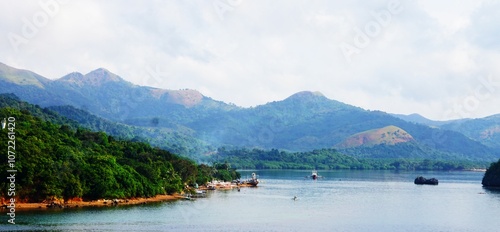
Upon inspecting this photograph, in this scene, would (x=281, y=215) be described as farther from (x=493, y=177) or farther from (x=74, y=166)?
(x=493, y=177)

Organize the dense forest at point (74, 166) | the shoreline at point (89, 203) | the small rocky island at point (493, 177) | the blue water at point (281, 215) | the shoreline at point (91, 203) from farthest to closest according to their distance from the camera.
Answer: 1. the small rocky island at point (493, 177)
2. the dense forest at point (74, 166)
3. the shoreline at point (91, 203)
4. the shoreline at point (89, 203)
5. the blue water at point (281, 215)

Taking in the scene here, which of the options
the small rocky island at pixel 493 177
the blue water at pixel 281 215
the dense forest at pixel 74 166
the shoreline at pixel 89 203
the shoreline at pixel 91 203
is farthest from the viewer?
the small rocky island at pixel 493 177

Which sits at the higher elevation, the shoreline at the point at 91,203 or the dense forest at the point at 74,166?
the dense forest at the point at 74,166

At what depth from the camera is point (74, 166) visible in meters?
79.1

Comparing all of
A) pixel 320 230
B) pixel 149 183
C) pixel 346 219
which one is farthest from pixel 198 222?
pixel 149 183

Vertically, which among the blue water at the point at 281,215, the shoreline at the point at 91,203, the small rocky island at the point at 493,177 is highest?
the small rocky island at the point at 493,177

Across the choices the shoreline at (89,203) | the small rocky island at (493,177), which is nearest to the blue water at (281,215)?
the shoreline at (89,203)

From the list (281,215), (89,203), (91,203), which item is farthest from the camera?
(91,203)

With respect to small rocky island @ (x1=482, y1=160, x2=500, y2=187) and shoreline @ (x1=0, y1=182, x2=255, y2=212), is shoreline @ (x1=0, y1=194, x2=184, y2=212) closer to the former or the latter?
shoreline @ (x1=0, y1=182, x2=255, y2=212)

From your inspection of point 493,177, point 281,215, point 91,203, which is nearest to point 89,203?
point 91,203

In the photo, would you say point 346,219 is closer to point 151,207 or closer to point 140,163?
point 151,207

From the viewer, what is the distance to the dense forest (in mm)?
73000

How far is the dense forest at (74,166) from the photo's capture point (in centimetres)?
7300

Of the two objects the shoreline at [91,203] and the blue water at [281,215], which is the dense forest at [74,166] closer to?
the shoreline at [91,203]
